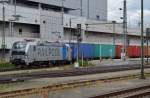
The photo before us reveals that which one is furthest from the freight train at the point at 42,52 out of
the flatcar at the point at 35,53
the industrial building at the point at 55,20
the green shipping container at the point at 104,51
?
the industrial building at the point at 55,20

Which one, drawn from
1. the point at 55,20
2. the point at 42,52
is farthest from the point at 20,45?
the point at 55,20

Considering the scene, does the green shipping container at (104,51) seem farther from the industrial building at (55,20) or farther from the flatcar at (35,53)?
the flatcar at (35,53)

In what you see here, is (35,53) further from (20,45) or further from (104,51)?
(104,51)

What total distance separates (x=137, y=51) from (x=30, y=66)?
4557cm

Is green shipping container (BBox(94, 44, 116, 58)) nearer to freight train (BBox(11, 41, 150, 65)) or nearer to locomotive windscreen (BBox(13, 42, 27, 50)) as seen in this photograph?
freight train (BBox(11, 41, 150, 65))

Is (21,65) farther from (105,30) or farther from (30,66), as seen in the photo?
(105,30)

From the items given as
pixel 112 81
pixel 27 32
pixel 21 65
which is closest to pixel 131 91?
pixel 112 81

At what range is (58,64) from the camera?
55.9 metres

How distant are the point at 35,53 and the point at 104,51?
29699mm

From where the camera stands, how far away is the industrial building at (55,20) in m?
84.5

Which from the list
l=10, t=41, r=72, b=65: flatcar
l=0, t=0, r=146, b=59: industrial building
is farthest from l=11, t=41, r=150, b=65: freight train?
l=0, t=0, r=146, b=59: industrial building

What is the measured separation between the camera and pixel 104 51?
252 ft

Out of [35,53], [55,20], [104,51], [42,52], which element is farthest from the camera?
[55,20]

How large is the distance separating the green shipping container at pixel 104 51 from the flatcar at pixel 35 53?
18.3 m
